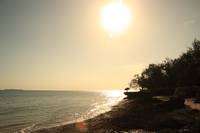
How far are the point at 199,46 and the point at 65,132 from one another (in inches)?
1465

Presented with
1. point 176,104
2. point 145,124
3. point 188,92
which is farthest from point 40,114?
point 188,92

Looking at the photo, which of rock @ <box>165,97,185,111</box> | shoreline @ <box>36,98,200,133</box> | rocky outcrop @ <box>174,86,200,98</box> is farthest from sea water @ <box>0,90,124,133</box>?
rocky outcrop @ <box>174,86,200,98</box>

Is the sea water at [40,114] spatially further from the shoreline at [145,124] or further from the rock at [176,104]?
the rock at [176,104]

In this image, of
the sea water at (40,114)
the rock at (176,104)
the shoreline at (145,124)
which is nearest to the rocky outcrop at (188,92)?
the rock at (176,104)

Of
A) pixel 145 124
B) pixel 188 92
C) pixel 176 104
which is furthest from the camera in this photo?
pixel 188 92

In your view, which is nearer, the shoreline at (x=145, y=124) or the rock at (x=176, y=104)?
the shoreline at (x=145, y=124)

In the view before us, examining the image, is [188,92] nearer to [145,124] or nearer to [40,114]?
[145,124]

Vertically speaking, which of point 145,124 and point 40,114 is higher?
point 145,124

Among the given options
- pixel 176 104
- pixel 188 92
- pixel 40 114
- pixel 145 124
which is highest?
pixel 188 92

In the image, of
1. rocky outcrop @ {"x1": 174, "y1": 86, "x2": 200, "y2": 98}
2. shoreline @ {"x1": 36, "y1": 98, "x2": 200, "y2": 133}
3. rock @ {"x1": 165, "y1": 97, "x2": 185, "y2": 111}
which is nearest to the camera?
shoreline @ {"x1": 36, "y1": 98, "x2": 200, "y2": 133}

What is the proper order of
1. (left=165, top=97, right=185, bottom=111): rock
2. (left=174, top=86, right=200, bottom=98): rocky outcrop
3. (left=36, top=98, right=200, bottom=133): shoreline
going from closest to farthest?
(left=36, top=98, right=200, bottom=133): shoreline < (left=165, top=97, right=185, bottom=111): rock < (left=174, top=86, right=200, bottom=98): rocky outcrop

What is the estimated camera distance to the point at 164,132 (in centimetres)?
979

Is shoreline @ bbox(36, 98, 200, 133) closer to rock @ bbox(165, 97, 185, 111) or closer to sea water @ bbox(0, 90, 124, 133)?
rock @ bbox(165, 97, 185, 111)

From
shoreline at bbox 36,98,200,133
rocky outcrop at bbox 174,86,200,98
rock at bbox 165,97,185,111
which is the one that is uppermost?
rocky outcrop at bbox 174,86,200,98
